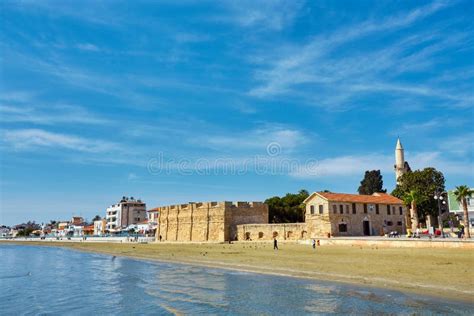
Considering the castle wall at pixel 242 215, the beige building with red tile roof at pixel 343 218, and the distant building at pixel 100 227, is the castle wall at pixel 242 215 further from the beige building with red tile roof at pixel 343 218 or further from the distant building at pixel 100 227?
the distant building at pixel 100 227

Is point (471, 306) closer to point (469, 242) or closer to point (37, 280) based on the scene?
point (469, 242)

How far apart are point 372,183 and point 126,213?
60.0 metres

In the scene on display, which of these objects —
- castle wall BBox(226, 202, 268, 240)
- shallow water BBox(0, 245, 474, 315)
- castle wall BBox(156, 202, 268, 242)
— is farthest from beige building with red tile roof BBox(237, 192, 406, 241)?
shallow water BBox(0, 245, 474, 315)

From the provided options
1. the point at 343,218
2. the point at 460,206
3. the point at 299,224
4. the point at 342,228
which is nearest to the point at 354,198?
the point at 343,218

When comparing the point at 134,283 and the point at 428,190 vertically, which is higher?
the point at 428,190

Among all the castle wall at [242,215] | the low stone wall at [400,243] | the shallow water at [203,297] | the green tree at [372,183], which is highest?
the green tree at [372,183]

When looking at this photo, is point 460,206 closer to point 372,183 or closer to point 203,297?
point 372,183

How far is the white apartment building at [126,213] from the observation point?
103m

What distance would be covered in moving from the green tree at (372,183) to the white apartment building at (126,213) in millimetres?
55866

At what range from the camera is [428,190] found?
53938 mm

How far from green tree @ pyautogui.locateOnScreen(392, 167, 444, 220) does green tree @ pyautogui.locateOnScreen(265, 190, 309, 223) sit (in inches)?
520

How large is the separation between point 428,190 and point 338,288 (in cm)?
4364

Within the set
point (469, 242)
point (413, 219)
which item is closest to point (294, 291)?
point (469, 242)

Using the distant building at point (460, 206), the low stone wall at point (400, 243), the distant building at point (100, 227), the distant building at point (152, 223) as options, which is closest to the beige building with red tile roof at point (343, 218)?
the low stone wall at point (400, 243)
